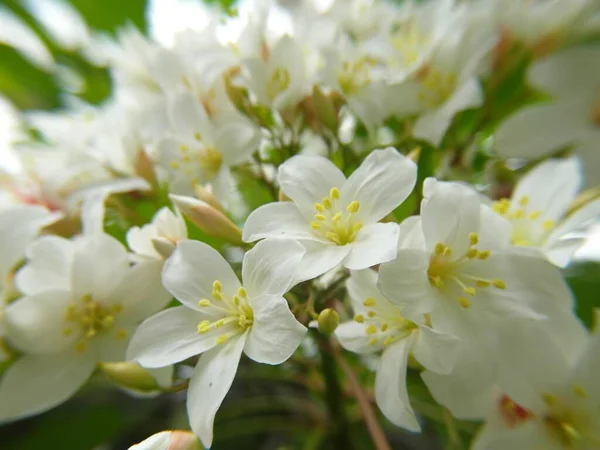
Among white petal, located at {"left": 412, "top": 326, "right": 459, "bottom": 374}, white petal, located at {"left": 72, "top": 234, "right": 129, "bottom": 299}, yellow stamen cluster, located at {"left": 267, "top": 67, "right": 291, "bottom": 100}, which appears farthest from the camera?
yellow stamen cluster, located at {"left": 267, "top": 67, "right": 291, "bottom": 100}

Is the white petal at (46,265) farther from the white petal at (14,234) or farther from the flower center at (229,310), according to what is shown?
the flower center at (229,310)

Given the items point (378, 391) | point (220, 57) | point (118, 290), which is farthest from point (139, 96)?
point (378, 391)

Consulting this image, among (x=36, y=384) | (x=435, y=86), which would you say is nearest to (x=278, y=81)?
(x=435, y=86)

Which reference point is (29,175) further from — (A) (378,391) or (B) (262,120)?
(A) (378,391)

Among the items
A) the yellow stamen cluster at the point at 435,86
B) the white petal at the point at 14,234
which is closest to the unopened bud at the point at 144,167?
the white petal at the point at 14,234

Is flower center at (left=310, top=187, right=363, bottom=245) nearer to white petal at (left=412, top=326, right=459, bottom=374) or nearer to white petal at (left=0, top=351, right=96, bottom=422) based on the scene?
white petal at (left=412, top=326, right=459, bottom=374)

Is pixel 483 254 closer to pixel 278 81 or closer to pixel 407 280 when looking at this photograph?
pixel 407 280

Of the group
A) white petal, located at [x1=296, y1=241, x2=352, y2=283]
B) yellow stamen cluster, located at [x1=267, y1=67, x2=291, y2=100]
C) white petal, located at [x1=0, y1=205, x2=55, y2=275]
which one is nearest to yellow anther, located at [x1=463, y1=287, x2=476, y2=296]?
white petal, located at [x1=296, y1=241, x2=352, y2=283]

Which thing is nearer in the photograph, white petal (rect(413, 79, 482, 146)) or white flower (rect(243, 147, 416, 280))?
white flower (rect(243, 147, 416, 280))
